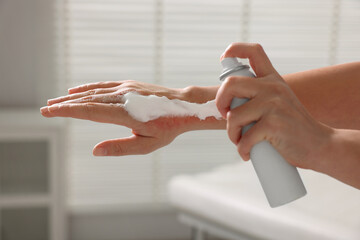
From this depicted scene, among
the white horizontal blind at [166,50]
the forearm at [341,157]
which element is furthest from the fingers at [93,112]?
the white horizontal blind at [166,50]

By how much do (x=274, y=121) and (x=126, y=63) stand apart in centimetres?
189

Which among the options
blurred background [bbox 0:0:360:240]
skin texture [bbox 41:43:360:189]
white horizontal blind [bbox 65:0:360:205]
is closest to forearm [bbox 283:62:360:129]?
skin texture [bbox 41:43:360:189]

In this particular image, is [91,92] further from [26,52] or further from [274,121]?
[26,52]

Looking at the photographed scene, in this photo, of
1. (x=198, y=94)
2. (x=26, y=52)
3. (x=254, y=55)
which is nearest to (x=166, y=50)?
(x=26, y=52)

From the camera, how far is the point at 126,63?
2432 millimetres

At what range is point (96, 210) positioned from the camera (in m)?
2.47

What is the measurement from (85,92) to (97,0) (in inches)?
61.7

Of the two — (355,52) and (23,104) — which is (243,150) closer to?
(23,104)

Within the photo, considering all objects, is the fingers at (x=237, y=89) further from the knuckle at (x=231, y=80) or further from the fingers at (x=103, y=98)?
the fingers at (x=103, y=98)

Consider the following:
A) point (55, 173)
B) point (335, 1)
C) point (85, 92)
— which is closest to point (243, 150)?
point (85, 92)

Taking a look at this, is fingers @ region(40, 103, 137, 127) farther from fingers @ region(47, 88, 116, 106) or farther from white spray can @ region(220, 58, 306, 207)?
white spray can @ region(220, 58, 306, 207)

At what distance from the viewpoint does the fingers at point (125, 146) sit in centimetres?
85

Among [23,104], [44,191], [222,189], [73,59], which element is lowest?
[44,191]

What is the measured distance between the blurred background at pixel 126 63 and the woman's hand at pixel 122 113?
1.25 metres
